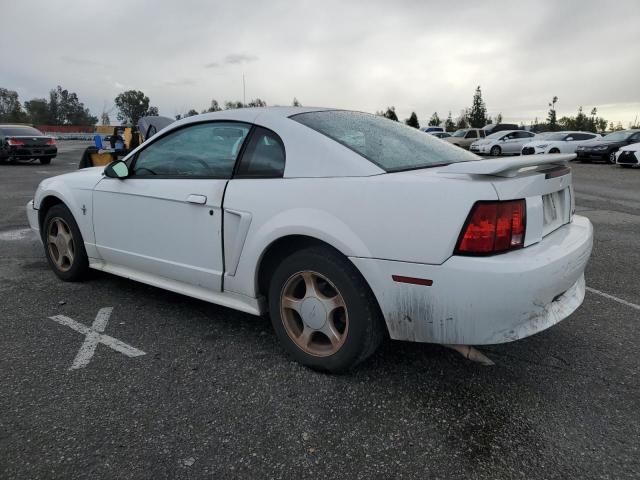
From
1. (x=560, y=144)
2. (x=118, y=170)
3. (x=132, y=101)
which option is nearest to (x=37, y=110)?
(x=132, y=101)

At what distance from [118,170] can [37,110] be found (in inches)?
4184

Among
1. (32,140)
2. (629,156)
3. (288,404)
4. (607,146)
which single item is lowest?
(288,404)

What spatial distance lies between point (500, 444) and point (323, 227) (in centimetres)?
127

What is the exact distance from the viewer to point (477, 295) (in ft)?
7.33

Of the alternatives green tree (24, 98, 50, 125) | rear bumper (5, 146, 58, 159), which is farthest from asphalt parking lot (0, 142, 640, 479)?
green tree (24, 98, 50, 125)

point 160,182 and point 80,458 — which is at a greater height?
point 160,182

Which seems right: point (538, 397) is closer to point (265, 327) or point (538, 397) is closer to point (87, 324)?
point (265, 327)

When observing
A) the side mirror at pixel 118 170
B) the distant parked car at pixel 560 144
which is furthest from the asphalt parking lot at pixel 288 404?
the distant parked car at pixel 560 144

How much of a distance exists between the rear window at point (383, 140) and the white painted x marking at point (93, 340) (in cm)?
173

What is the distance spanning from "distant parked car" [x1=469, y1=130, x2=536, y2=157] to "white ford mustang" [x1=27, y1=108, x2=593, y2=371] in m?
23.6

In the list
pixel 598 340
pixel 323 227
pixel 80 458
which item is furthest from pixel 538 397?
pixel 80 458

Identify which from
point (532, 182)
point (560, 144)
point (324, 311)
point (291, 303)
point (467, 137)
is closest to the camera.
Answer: point (532, 182)

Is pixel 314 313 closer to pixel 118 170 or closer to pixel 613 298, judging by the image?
pixel 118 170

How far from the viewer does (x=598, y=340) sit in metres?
3.21
